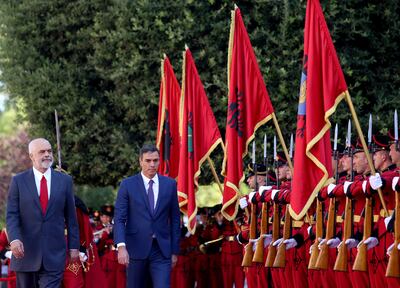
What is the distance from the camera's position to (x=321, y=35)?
14.8m

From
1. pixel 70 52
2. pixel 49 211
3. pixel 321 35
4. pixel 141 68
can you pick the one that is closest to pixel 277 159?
pixel 321 35

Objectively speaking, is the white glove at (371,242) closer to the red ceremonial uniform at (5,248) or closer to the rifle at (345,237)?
the rifle at (345,237)

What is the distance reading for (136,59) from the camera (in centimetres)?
2330

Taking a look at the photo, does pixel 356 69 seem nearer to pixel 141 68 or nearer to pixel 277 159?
pixel 141 68

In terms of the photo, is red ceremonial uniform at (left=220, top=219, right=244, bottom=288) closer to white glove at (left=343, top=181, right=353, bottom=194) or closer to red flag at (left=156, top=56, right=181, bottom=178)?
red flag at (left=156, top=56, right=181, bottom=178)

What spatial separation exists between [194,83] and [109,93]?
4.51 metres

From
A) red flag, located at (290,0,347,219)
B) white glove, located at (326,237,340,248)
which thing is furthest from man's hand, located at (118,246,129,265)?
white glove, located at (326,237,340,248)

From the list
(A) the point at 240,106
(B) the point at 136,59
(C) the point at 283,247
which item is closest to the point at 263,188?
(A) the point at 240,106

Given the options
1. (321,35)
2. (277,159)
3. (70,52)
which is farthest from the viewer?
(70,52)

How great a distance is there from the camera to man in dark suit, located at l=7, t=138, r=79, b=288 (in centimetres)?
1360

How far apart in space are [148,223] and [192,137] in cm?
480

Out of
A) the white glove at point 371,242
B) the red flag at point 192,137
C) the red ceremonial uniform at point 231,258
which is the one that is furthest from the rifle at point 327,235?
the red ceremonial uniform at point 231,258

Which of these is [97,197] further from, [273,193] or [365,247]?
[365,247]

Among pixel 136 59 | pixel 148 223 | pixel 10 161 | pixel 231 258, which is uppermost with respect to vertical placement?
pixel 136 59
